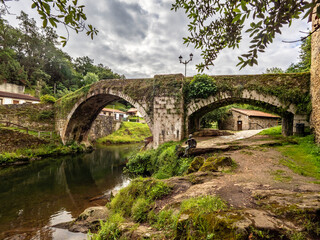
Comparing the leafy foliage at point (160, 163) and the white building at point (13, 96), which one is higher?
the white building at point (13, 96)

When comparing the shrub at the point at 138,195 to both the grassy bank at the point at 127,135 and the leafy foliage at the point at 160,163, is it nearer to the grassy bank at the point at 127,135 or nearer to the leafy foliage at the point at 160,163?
the leafy foliage at the point at 160,163

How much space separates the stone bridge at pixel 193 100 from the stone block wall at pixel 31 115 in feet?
26.0

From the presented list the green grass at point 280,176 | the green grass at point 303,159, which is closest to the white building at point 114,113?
the green grass at point 303,159

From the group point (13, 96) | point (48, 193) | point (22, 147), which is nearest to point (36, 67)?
point (13, 96)

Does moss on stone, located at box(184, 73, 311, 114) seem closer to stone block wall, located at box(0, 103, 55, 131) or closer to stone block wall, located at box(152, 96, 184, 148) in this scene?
stone block wall, located at box(152, 96, 184, 148)

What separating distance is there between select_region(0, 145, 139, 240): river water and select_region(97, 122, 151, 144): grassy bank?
11032mm

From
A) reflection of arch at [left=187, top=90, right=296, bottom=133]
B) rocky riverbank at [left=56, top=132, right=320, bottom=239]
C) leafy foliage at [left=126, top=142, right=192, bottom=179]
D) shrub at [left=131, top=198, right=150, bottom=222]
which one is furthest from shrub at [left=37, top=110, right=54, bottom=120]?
shrub at [left=131, top=198, right=150, bottom=222]

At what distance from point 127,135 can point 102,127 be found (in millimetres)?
4324

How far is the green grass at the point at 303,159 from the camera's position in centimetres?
416

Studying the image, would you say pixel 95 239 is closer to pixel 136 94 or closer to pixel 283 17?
pixel 283 17

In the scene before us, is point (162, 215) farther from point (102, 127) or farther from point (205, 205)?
point (102, 127)

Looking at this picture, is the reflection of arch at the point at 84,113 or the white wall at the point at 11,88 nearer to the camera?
the reflection of arch at the point at 84,113

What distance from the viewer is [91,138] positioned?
883 inches

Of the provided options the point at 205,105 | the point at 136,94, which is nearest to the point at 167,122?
the point at 205,105
